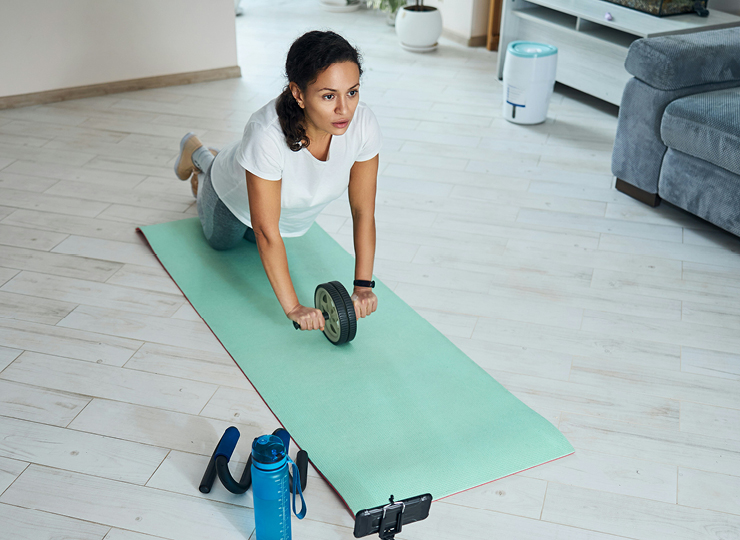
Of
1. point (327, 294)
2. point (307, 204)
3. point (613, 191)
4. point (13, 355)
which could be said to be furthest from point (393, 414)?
point (613, 191)

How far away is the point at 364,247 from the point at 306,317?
0.27m

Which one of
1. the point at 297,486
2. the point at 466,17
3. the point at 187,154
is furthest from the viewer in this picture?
the point at 466,17

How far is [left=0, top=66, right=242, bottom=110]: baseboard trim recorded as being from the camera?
341 centimetres

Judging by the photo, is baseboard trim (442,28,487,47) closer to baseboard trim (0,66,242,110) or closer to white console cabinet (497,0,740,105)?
white console cabinet (497,0,740,105)

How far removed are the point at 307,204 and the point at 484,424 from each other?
0.71 meters

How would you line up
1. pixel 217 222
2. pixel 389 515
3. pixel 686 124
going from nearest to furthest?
pixel 389 515, pixel 217 222, pixel 686 124

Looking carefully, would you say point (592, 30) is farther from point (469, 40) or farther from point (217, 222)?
point (217, 222)

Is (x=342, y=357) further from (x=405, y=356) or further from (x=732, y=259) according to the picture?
(x=732, y=259)

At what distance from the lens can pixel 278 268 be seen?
1.67m

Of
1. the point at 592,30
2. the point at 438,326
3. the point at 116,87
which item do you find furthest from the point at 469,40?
the point at 438,326

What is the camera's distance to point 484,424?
156 cm

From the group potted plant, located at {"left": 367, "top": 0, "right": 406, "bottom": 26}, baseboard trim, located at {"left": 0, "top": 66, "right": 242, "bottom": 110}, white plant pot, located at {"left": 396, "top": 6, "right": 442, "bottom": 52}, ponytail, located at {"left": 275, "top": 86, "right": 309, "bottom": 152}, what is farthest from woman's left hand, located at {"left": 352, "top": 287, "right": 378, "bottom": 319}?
potted plant, located at {"left": 367, "top": 0, "right": 406, "bottom": 26}

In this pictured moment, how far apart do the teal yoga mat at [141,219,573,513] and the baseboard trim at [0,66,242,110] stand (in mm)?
1807

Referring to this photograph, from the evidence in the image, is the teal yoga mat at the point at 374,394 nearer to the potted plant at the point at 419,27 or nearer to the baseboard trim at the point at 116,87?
the baseboard trim at the point at 116,87
